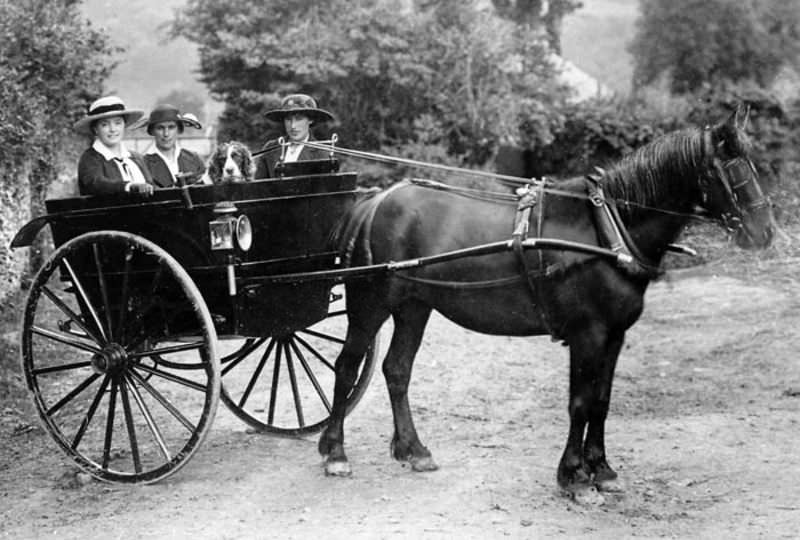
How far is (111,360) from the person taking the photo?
19.8ft

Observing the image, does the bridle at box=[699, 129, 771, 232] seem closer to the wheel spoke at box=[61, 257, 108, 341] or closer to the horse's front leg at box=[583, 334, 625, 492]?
the horse's front leg at box=[583, 334, 625, 492]

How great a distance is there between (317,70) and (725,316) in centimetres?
784

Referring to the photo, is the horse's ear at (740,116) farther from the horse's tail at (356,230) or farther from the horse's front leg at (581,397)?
the horse's tail at (356,230)

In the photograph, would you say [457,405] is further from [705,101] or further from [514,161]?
[705,101]

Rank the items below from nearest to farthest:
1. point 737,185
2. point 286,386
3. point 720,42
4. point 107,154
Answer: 1. point 737,185
2. point 107,154
3. point 286,386
4. point 720,42

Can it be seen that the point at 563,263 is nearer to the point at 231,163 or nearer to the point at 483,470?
the point at 483,470

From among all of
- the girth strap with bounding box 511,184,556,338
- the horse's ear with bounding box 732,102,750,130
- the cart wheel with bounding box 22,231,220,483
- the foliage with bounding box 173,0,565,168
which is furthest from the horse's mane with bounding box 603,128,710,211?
the foliage with bounding box 173,0,565,168

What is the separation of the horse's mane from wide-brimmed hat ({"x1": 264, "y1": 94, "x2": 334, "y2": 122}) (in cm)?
209

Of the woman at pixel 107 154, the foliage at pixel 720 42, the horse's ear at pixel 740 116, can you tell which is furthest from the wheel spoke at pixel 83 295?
the foliage at pixel 720 42

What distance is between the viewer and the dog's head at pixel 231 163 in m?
6.00

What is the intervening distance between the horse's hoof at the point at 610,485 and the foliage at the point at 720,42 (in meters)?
24.5

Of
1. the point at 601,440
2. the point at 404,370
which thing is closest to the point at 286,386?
the point at 404,370

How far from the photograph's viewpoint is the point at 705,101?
19.4 m

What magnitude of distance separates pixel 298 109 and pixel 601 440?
2.93 meters
